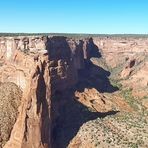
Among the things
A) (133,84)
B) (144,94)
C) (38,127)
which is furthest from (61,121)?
(133,84)

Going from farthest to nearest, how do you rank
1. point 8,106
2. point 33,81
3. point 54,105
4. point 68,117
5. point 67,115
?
1. point 67,115
2. point 68,117
3. point 54,105
4. point 8,106
5. point 33,81

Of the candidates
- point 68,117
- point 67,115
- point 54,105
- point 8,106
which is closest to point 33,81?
point 8,106

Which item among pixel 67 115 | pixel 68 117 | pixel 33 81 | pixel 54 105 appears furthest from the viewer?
pixel 67 115

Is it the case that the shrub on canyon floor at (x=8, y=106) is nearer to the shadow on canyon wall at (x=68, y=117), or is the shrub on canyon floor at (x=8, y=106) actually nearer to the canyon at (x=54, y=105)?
the canyon at (x=54, y=105)

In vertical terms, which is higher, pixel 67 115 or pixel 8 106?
pixel 8 106

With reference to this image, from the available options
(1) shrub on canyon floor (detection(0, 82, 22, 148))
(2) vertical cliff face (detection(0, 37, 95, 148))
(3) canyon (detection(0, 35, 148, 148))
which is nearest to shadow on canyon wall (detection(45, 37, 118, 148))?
(3) canyon (detection(0, 35, 148, 148))

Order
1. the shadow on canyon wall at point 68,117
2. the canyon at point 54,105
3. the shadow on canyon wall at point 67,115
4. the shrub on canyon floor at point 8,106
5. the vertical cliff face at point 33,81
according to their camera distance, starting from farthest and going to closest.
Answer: the shadow on canyon wall at point 67,115, the shadow on canyon wall at point 68,117, the shrub on canyon floor at point 8,106, the canyon at point 54,105, the vertical cliff face at point 33,81

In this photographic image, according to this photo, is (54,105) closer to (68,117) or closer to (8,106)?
(68,117)

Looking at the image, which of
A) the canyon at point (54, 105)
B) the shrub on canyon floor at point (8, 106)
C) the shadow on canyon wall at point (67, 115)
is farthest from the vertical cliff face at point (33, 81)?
the shadow on canyon wall at point (67, 115)
